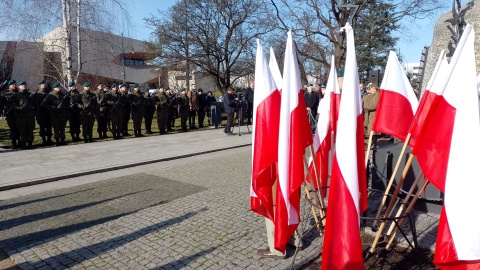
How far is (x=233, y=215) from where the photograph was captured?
18.5 ft

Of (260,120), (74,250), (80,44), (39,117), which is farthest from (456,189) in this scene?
(80,44)

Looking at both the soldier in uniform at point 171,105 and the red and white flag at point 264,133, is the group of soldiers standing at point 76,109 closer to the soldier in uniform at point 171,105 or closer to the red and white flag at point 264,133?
the soldier in uniform at point 171,105

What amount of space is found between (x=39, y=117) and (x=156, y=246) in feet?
32.8

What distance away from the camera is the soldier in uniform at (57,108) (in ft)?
41.2

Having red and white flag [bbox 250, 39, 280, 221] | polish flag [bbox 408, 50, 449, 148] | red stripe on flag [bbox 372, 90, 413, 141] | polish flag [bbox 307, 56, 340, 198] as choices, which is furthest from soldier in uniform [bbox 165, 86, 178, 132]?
polish flag [bbox 408, 50, 449, 148]

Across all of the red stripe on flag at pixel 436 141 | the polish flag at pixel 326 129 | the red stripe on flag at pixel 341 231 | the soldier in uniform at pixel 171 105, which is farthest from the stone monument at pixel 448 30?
the soldier in uniform at pixel 171 105

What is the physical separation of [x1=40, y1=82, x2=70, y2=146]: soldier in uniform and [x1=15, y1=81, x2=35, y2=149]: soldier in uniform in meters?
0.53

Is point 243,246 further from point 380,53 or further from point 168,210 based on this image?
point 380,53

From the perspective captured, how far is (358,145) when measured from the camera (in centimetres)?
338

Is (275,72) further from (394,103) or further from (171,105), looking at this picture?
(171,105)

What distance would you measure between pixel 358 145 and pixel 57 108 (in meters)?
11.7

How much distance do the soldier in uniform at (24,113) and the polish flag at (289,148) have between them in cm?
1085

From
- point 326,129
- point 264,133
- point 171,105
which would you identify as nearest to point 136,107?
point 171,105

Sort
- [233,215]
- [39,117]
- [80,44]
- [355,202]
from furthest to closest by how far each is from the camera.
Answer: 1. [80,44]
2. [39,117]
3. [233,215]
4. [355,202]
